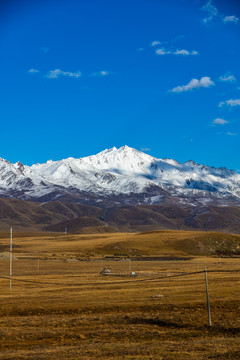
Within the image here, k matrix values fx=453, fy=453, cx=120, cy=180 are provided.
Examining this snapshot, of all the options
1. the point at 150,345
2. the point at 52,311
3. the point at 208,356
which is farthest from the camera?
the point at 52,311

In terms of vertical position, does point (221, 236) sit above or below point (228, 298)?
above

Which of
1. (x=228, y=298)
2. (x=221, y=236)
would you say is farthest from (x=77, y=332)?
(x=221, y=236)

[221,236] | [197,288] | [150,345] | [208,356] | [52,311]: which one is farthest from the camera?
[221,236]

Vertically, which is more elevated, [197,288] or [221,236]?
[221,236]

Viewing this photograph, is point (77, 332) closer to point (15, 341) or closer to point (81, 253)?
point (15, 341)

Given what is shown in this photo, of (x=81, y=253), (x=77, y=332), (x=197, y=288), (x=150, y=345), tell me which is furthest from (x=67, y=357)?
(x=81, y=253)

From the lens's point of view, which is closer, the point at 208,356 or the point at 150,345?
the point at 208,356

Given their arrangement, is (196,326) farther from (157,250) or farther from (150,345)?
(157,250)

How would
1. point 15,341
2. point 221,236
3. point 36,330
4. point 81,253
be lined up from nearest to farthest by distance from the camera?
1. point 15,341
2. point 36,330
3. point 81,253
4. point 221,236

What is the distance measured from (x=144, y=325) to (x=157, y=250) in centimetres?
11972

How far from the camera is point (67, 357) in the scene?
59.3 feet

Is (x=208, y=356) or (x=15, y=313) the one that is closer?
(x=208, y=356)

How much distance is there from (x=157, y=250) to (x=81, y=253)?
23.9 metres

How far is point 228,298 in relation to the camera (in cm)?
3219
